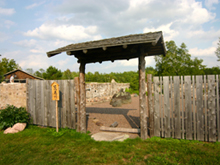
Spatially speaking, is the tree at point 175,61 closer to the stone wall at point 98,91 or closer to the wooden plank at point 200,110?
the stone wall at point 98,91

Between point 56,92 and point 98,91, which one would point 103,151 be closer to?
point 56,92

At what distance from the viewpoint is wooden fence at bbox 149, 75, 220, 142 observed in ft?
13.3

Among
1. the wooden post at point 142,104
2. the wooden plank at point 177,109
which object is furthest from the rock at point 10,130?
the wooden plank at point 177,109

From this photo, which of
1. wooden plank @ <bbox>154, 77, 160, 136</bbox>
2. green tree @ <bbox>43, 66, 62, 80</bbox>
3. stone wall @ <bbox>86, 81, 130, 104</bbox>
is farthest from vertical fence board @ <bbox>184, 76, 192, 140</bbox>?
green tree @ <bbox>43, 66, 62, 80</bbox>

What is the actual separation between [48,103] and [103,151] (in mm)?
3440

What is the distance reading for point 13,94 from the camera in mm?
7016

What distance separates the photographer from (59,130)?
18.4 ft

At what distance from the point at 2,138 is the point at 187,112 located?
20.2ft

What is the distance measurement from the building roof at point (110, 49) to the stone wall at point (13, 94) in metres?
2.76

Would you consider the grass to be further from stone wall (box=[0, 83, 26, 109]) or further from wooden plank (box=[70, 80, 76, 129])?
stone wall (box=[0, 83, 26, 109])

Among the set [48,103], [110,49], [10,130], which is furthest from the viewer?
[48,103]

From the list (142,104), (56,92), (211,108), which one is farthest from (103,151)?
(211,108)

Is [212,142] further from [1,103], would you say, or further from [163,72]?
[163,72]

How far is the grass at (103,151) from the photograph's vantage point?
337 centimetres
